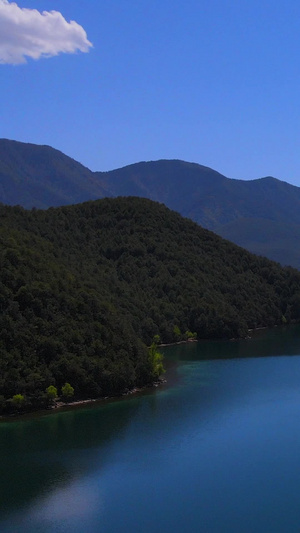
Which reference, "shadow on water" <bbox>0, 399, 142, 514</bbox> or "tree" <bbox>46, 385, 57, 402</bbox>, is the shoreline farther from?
"shadow on water" <bbox>0, 399, 142, 514</bbox>

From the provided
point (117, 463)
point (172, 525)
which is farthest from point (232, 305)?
point (172, 525)

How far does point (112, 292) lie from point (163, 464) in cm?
4606

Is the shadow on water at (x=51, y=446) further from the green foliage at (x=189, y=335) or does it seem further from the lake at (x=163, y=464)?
the green foliage at (x=189, y=335)

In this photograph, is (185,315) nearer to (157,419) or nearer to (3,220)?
(3,220)

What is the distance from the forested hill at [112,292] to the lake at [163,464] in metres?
3.59

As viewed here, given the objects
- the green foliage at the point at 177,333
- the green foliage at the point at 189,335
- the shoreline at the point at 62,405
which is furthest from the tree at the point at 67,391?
the green foliage at the point at 189,335

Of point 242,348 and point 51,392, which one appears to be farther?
point 242,348

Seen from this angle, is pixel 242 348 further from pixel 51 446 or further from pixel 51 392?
pixel 51 446

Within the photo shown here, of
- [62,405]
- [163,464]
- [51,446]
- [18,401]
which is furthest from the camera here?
[62,405]

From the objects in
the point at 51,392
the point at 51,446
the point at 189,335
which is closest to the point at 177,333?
the point at 189,335

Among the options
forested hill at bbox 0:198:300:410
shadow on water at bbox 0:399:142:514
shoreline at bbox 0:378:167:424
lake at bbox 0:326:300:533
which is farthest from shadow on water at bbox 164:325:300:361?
shadow on water at bbox 0:399:142:514

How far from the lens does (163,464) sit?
40969 mm

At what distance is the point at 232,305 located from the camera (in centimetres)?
9912

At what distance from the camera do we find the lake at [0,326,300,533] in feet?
110
